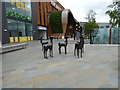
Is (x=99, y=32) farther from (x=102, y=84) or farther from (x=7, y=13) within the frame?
(x=7, y=13)

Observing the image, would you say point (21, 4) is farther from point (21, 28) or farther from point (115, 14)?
point (115, 14)

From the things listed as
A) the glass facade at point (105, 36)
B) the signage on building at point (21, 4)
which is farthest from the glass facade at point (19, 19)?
the glass facade at point (105, 36)

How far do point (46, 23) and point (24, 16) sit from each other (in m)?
11.2

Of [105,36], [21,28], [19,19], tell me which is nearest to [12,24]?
[19,19]

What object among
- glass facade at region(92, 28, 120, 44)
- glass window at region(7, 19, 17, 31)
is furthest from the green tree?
glass window at region(7, 19, 17, 31)

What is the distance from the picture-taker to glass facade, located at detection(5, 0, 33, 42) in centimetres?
1758

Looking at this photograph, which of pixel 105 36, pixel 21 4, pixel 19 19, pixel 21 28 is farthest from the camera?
pixel 21 28

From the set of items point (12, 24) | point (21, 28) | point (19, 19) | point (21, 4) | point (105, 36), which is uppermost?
point (21, 4)

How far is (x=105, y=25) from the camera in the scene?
85250 millimetres

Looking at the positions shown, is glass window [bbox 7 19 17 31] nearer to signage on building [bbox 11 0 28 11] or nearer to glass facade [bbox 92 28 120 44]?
signage on building [bbox 11 0 28 11]

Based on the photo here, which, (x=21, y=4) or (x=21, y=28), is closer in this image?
(x=21, y=4)

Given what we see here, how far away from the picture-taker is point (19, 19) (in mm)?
20234

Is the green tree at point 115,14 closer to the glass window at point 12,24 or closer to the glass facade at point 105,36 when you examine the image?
the glass facade at point 105,36

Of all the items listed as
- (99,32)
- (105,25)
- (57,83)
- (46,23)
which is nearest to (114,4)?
(99,32)
